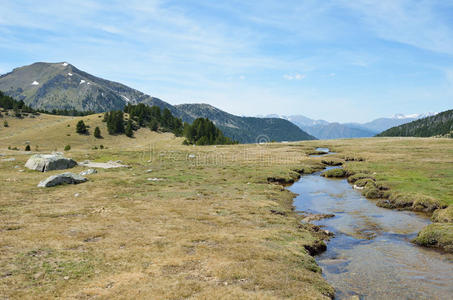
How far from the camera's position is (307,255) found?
16.7 meters

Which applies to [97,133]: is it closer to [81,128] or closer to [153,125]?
[81,128]

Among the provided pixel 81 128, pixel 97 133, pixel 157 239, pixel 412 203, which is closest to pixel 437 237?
pixel 412 203

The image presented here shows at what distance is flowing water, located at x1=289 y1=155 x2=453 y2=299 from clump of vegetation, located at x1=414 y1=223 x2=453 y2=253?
0.76 meters

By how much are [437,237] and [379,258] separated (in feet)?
17.9

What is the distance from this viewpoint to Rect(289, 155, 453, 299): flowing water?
44.8ft

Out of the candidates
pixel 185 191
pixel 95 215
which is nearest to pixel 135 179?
pixel 185 191

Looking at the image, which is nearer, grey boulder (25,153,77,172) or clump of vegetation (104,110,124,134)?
grey boulder (25,153,77,172)

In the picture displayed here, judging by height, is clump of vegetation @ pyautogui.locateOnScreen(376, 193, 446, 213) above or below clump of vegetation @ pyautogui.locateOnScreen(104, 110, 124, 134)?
below

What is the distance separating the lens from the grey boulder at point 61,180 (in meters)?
32.1

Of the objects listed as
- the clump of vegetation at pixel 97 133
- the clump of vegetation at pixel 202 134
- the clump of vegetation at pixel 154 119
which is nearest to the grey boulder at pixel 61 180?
the clump of vegetation at pixel 202 134

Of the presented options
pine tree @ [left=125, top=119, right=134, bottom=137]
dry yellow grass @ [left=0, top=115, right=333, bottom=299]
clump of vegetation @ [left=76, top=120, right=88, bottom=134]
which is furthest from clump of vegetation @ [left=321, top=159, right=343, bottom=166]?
clump of vegetation @ [left=76, top=120, right=88, bottom=134]

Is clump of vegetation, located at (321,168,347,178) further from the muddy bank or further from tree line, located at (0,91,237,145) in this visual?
tree line, located at (0,91,237,145)

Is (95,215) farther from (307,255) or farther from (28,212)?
(307,255)

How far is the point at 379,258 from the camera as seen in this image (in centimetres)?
1733
